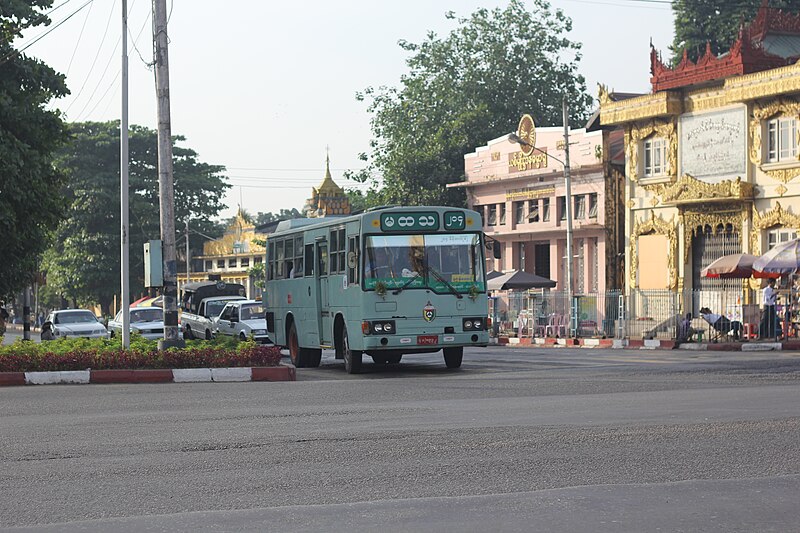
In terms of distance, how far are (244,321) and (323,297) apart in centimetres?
1171

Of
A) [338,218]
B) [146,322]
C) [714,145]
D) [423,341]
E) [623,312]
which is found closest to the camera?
[423,341]

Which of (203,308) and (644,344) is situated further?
(203,308)

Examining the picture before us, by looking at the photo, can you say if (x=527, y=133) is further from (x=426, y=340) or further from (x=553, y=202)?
(x=426, y=340)

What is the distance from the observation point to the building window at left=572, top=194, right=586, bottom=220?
54919mm

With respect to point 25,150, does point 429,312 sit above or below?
below

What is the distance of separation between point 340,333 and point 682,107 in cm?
2740

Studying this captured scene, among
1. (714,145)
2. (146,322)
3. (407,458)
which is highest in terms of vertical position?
(714,145)

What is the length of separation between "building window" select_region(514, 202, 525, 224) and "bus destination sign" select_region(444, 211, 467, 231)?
120 ft

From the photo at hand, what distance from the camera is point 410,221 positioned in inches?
876

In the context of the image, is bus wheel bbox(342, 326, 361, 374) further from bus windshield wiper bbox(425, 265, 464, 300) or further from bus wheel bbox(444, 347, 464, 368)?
bus windshield wiper bbox(425, 265, 464, 300)

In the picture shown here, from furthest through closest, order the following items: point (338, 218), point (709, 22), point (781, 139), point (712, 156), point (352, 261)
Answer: point (709, 22) < point (712, 156) < point (781, 139) < point (338, 218) < point (352, 261)

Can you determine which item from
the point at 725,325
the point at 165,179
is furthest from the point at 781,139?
the point at 165,179

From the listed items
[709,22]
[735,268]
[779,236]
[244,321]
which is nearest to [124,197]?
[244,321]

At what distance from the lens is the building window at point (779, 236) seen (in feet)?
139
